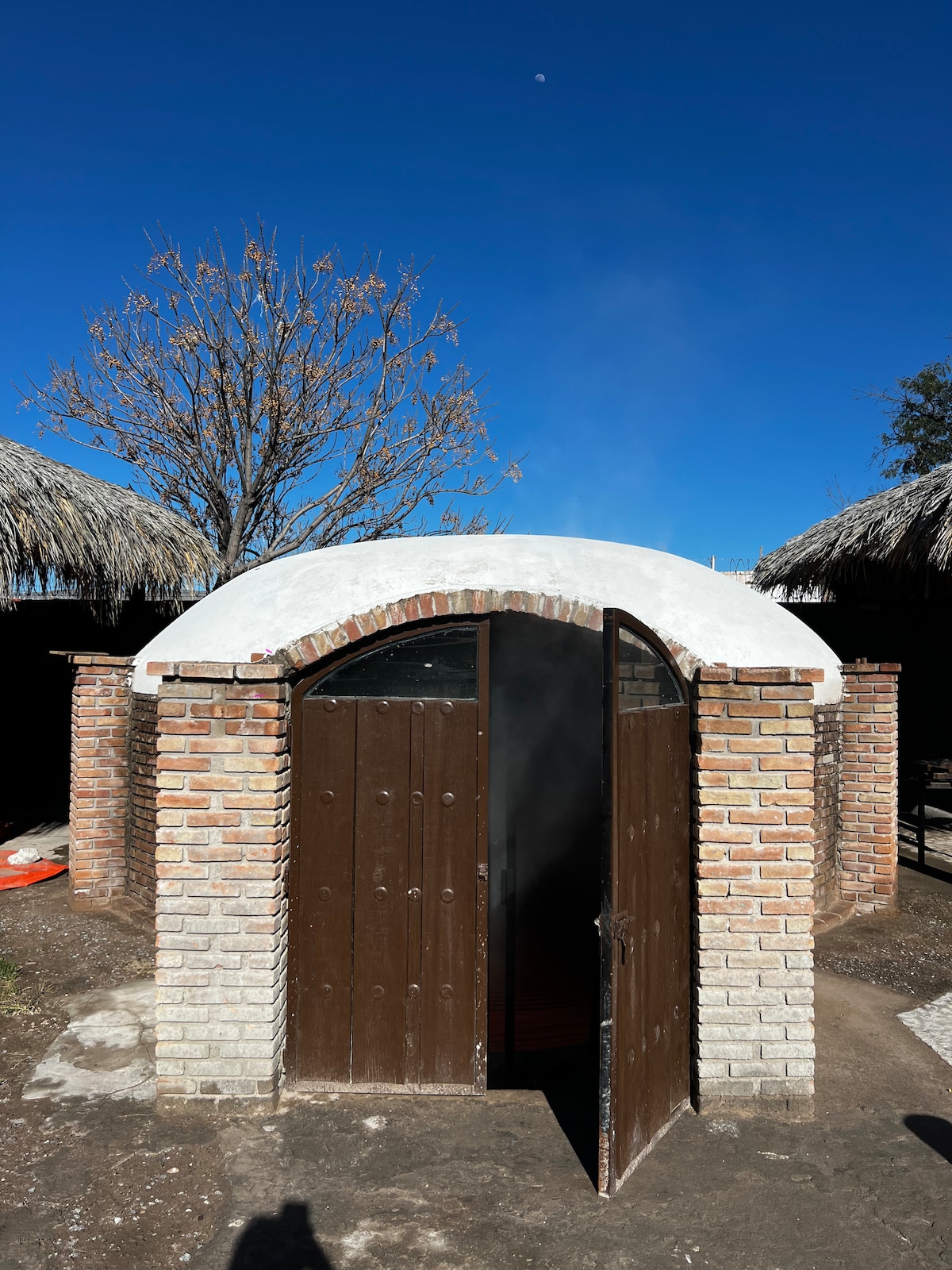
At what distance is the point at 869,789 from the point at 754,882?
3.53 metres

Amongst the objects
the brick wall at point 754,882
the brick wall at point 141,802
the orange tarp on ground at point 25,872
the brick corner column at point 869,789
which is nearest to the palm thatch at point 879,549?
the brick corner column at point 869,789

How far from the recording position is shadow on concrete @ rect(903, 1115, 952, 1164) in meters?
3.39

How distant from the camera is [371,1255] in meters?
2.71

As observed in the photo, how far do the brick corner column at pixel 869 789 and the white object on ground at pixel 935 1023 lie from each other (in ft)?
4.80

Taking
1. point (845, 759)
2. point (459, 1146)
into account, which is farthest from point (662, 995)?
point (845, 759)

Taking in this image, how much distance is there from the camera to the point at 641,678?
350 centimetres

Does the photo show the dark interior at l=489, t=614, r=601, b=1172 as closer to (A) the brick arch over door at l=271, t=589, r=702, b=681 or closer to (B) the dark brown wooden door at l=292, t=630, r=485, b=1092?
(B) the dark brown wooden door at l=292, t=630, r=485, b=1092

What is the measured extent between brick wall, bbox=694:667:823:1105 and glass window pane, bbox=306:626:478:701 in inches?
44.9

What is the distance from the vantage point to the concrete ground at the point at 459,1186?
9.01ft

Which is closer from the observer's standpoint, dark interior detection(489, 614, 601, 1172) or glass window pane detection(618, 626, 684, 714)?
glass window pane detection(618, 626, 684, 714)

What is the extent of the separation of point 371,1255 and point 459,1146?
2.29 ft

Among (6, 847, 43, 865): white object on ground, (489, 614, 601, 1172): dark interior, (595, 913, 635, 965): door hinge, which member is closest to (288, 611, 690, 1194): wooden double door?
(595, 913, 635, 965): door hinge

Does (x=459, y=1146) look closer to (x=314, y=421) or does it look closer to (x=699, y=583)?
(x=699, y=583)

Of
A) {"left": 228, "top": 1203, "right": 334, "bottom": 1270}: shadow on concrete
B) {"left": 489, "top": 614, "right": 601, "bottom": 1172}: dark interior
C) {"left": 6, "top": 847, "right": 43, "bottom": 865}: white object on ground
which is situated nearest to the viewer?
{"left": 228, "top": 1203, "right": 334, "bottom": 1270}: shadow on concrete
